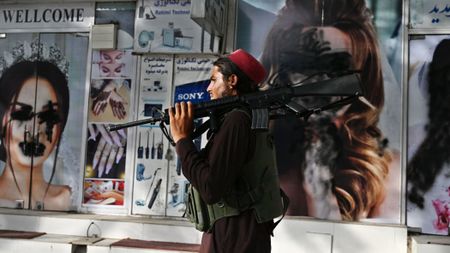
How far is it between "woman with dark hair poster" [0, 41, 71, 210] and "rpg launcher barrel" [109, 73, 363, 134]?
445 cm

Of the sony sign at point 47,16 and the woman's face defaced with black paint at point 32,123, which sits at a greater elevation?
the sony sign at point 47,16

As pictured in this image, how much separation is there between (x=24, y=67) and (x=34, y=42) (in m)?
0.35

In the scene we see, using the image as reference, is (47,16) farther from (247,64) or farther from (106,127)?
(247,64)

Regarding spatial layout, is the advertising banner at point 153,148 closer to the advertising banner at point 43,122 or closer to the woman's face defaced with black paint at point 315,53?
the advertising banner at point 43,122

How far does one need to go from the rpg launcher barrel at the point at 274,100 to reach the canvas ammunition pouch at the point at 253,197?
11cm

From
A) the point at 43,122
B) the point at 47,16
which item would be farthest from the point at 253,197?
the point at 47,16

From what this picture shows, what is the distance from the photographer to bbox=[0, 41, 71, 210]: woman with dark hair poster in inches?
251

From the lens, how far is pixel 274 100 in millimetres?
2234

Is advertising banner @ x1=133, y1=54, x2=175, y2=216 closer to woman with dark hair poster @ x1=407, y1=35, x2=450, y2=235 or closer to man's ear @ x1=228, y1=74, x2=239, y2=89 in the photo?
woman with dark hair poster @ x1=407, y1=35, x2=450, y2=235

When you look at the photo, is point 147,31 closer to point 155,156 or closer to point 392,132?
point 155,156

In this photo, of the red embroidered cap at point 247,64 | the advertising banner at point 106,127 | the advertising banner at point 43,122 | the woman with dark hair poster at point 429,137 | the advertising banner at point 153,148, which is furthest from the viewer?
the advertising banner at point 43,122

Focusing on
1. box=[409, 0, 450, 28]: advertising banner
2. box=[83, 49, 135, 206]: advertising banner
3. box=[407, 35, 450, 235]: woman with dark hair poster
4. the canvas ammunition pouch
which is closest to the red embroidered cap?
the canvas ammunition pouch

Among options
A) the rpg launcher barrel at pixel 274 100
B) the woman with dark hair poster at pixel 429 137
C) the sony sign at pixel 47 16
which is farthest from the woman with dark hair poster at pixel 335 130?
the rpg launcher barrel at pixel 274 100

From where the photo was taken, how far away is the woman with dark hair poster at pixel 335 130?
5.48 meters
